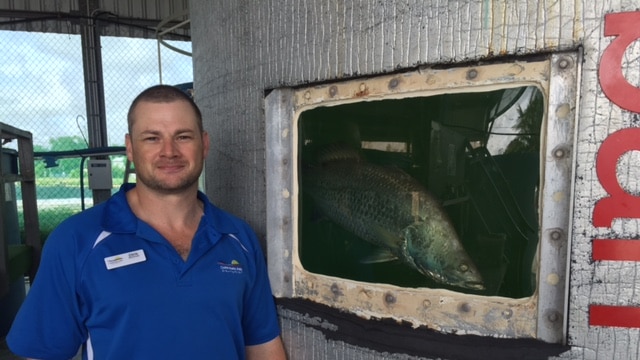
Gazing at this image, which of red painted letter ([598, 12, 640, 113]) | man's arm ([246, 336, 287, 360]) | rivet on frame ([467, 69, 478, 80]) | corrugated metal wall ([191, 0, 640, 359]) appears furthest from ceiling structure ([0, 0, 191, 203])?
red painted letter ([598, 12, 640, 113])

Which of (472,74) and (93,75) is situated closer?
(472,74)

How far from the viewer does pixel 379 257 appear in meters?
1.27

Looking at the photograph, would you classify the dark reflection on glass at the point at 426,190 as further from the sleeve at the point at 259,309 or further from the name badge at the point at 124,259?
the name badge at the point at 124,259

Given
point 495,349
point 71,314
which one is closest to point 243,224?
point 71,314

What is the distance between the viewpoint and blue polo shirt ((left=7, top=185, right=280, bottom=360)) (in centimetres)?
122

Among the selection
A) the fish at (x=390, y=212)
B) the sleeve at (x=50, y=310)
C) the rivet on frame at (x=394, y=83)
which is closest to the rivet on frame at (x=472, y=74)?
the rivet on frame at (x=394, y=83)

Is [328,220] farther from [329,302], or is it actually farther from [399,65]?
[399,65]

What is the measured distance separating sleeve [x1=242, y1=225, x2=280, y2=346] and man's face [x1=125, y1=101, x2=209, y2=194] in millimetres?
297

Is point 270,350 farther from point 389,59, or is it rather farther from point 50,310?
point 389,59

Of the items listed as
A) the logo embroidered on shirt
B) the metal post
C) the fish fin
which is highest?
the metal post

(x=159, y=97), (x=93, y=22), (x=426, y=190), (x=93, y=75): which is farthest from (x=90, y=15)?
(x=426, y=190)

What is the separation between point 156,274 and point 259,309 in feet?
1.13

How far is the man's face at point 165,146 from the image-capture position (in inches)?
52.3

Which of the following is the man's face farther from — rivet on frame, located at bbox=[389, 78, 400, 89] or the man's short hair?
rivet on frame, located at bbox=[389, 78, 400, 89]
